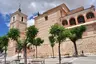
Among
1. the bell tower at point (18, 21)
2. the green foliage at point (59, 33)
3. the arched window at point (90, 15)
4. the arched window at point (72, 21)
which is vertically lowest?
the green foliage at point (59, 33)

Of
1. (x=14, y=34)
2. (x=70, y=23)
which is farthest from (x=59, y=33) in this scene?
(x=70, y=23)

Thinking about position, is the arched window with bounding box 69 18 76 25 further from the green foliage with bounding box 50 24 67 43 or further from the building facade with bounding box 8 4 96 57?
the green foliage with bounding box 50 24 67 43

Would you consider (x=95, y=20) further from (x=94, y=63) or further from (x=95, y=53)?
(x=94, y=63)

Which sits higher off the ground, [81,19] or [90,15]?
→ [90,15]

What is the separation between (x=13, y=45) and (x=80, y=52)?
2428cm

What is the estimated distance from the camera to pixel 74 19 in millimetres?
32031

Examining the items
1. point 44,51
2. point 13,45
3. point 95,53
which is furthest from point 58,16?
point 13,45

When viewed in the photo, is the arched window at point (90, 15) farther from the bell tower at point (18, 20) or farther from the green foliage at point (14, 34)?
the bell tower at point (18, 20)

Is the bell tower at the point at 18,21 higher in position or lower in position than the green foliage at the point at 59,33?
higher

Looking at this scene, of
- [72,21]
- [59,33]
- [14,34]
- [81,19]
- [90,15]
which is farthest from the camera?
[72,21]

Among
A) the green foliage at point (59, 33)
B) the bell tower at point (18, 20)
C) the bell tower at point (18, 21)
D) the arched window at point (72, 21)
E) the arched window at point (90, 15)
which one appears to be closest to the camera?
the green foliage at point (59, 33)

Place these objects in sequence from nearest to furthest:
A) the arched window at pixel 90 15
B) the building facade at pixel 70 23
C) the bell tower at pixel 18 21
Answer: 1. the building facade at pixel 70 23
2. the arched window at pixel 90 15
3. the bell tower at pixel 18 21

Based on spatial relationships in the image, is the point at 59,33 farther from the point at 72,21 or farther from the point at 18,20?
the point at 18,20

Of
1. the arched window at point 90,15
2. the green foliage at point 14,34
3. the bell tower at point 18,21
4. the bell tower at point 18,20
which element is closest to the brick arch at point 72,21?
the arched window at point 90,15
